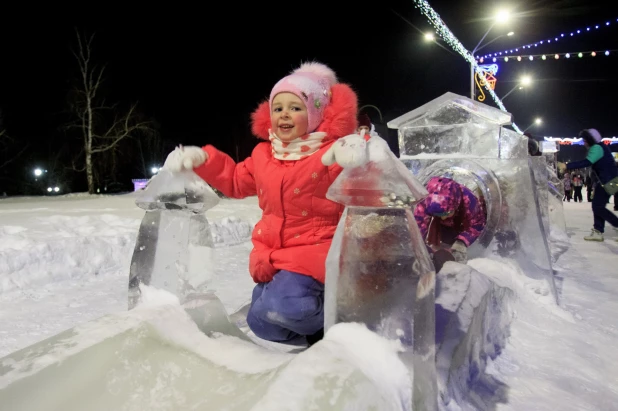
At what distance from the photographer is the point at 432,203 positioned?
3.62 meters

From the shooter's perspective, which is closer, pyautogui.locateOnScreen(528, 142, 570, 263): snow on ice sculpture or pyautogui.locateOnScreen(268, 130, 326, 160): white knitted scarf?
pyautogui.locateOnScreen(268, 130, 326, 160): white knitted scarf

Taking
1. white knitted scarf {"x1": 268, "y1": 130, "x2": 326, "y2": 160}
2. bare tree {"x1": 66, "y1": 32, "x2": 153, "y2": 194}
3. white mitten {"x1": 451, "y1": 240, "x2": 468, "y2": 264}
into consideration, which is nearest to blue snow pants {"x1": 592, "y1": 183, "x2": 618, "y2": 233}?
white mitten {"x1": 451, "y1": 240, "x2": 468, "y2": 264}

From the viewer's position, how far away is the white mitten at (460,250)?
3816mm

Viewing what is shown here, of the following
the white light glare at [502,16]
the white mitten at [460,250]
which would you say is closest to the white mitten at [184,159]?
the white mitten at [460,250]

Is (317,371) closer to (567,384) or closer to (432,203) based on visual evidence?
(567,384)

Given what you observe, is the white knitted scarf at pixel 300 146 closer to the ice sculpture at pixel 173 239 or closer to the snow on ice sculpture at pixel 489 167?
the ice sculpture at pixel 173 239

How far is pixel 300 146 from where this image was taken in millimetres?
2188

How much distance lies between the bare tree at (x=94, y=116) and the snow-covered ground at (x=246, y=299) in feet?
46.2

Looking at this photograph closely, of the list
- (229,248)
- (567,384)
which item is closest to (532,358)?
(567,384)

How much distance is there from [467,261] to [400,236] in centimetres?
283

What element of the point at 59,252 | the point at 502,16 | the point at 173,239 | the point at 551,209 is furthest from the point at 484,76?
the point at 173,239

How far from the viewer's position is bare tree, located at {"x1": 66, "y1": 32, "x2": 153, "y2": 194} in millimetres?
19297

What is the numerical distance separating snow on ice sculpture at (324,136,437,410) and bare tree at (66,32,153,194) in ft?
65.5

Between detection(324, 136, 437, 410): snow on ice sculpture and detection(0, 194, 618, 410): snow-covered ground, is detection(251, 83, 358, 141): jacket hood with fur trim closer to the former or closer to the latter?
detection(324, 136, 437, 410): snow on ice sculpture
